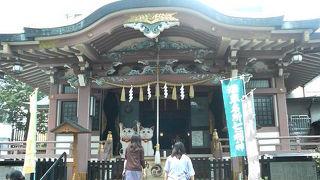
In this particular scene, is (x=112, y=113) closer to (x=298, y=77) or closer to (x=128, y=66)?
(x=128, y=66)

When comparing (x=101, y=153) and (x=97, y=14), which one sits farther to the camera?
(x=101, y=153)

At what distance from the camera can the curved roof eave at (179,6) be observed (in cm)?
924

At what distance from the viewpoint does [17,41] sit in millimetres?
10117

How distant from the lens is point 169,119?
15859mm

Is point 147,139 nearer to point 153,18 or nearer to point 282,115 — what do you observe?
point 282,115

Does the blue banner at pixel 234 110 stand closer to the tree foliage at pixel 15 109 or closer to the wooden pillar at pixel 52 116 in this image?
the wooden pillar at pixel 52 116

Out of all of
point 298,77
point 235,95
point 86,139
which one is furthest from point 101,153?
point 298,77

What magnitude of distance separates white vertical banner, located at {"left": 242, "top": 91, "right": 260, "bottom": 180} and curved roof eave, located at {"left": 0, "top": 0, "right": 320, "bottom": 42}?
3059 mm

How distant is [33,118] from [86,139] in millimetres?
3136

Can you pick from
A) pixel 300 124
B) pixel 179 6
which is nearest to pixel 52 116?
pixel 179 6

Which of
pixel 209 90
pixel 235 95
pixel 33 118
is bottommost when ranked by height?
pixel 33 118

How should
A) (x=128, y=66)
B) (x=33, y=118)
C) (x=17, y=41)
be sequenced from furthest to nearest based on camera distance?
1. (x=128, y=66)
2. (x=17, y=41)
3. (x=33, y=118)

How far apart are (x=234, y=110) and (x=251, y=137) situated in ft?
3.40

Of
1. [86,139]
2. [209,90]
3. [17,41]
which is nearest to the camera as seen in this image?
[17,41]
